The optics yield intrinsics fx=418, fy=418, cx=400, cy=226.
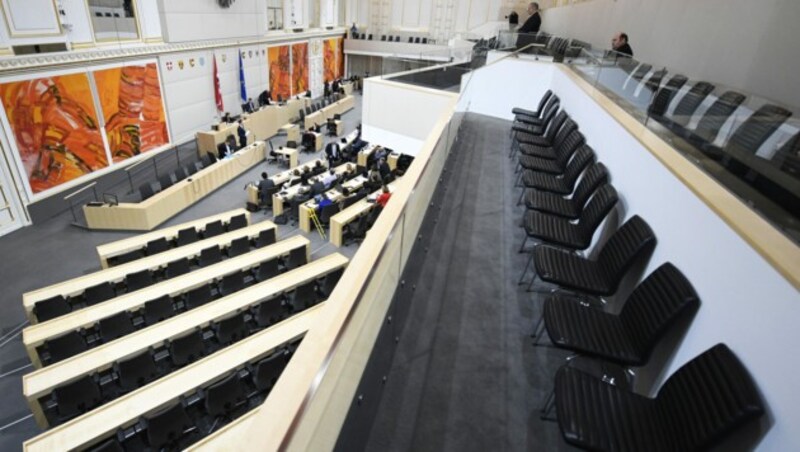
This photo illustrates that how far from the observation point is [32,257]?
798 cm

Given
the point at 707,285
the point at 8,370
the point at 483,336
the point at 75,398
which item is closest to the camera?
the point at 707,285

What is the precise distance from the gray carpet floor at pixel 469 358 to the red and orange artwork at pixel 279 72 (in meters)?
16.0

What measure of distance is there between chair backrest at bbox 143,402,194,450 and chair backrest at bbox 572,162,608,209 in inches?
174

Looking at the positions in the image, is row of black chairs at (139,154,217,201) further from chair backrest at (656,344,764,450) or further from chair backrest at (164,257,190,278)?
chair backrest at (656,344,764,450)

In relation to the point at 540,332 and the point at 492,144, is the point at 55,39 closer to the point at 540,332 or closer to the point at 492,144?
the point at 492,144

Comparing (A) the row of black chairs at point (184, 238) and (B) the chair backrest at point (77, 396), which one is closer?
(B) the chair backrest at point (77, 396)

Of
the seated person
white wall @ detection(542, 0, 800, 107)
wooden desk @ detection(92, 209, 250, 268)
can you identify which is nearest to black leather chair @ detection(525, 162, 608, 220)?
white wall @ detection(542, 0, 800, 107)

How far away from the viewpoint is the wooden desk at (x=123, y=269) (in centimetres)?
600

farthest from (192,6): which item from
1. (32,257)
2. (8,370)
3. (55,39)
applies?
(8,370)

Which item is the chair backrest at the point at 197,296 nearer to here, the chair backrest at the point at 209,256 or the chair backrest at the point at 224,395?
the chair backrest at the point at 209,256

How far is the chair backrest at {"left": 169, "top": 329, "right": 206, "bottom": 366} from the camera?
5.34 meters

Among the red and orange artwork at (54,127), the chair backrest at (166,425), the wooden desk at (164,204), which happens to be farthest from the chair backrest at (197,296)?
the red and orange artwork at (54,127)

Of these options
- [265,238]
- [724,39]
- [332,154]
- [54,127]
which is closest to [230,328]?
[265,238]

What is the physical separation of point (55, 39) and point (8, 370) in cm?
690
